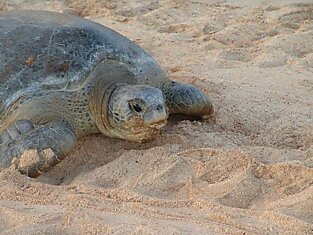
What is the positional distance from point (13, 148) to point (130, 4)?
9.43 ft

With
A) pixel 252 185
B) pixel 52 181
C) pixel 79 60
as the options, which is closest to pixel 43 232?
pixel 52 181

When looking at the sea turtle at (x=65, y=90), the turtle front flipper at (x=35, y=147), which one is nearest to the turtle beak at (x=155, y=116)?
the sea turtle at (x=65, y=90)

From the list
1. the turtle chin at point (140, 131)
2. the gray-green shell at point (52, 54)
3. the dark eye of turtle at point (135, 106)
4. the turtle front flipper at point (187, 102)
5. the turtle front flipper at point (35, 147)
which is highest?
the gray-green shell at point (52, 54)

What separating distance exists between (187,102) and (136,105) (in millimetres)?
441

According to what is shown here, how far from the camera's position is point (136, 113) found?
236 centimetres

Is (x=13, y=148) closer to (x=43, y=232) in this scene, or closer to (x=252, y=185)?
(x=43, y=232)

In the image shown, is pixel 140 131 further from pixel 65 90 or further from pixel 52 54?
pixel 52 54

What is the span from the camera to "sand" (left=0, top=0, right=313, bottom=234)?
1791 millimetres

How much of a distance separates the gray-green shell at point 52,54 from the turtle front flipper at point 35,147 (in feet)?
0.63

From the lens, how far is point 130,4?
485 centimetres

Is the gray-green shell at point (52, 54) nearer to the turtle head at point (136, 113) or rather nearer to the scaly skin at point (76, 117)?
the scaly skin at point (76, 117)

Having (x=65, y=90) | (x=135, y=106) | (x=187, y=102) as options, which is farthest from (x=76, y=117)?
(x=187, y=102)

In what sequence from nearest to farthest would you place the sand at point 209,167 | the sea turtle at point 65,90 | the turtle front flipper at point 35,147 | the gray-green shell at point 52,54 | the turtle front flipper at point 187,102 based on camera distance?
1. the sand at point 209,167
2. the turtle front flipper at point 35,147
3. the sea turtle at point 65,90
4. the gray-green shell at point 52,54
5. the turtle front flipper at point 187,102

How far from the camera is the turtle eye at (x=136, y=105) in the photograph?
235cm
